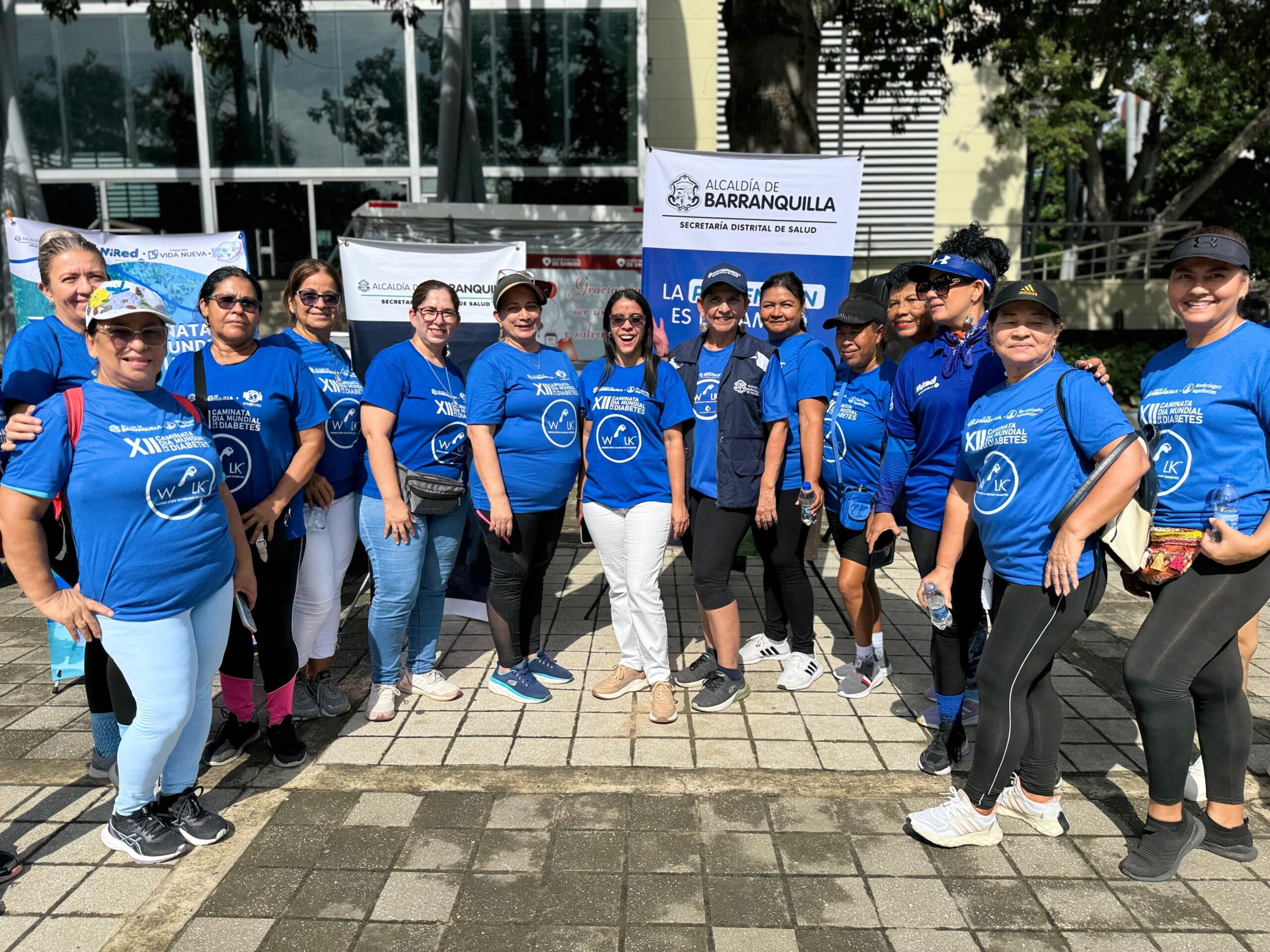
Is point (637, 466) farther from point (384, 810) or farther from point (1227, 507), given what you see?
point (1227, 507)

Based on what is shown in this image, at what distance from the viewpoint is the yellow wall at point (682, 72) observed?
18.7 meters

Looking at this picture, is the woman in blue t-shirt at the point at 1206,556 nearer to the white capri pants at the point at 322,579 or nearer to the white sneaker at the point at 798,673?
the white sneaker at the point at 798,673

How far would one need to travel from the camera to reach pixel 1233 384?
301 centimetres

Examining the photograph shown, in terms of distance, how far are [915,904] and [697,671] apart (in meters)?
2.07

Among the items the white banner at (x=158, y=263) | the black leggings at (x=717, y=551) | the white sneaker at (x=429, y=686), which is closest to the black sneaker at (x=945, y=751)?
the black leggings at (x=717, y=551)

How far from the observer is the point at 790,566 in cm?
477

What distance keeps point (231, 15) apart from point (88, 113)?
1059cm

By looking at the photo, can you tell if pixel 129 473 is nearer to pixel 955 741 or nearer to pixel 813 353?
pixel 813 353

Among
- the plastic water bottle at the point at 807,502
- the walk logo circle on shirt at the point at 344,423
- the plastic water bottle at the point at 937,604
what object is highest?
the walk logo circle on shirt at the point at 344,423

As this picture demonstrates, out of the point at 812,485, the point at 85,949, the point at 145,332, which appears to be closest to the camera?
the point at 85,949

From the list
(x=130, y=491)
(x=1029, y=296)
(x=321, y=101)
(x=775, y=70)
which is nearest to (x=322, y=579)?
(x=130, y=491)

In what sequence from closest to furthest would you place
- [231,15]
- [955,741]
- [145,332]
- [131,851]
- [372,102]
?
[145,332] → [131,851] → [955,741] → [231,15] → [372,102]

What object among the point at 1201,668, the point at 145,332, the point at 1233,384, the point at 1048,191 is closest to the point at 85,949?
the point at 145,332

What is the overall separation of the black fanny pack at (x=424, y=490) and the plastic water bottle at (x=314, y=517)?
1.18ft
